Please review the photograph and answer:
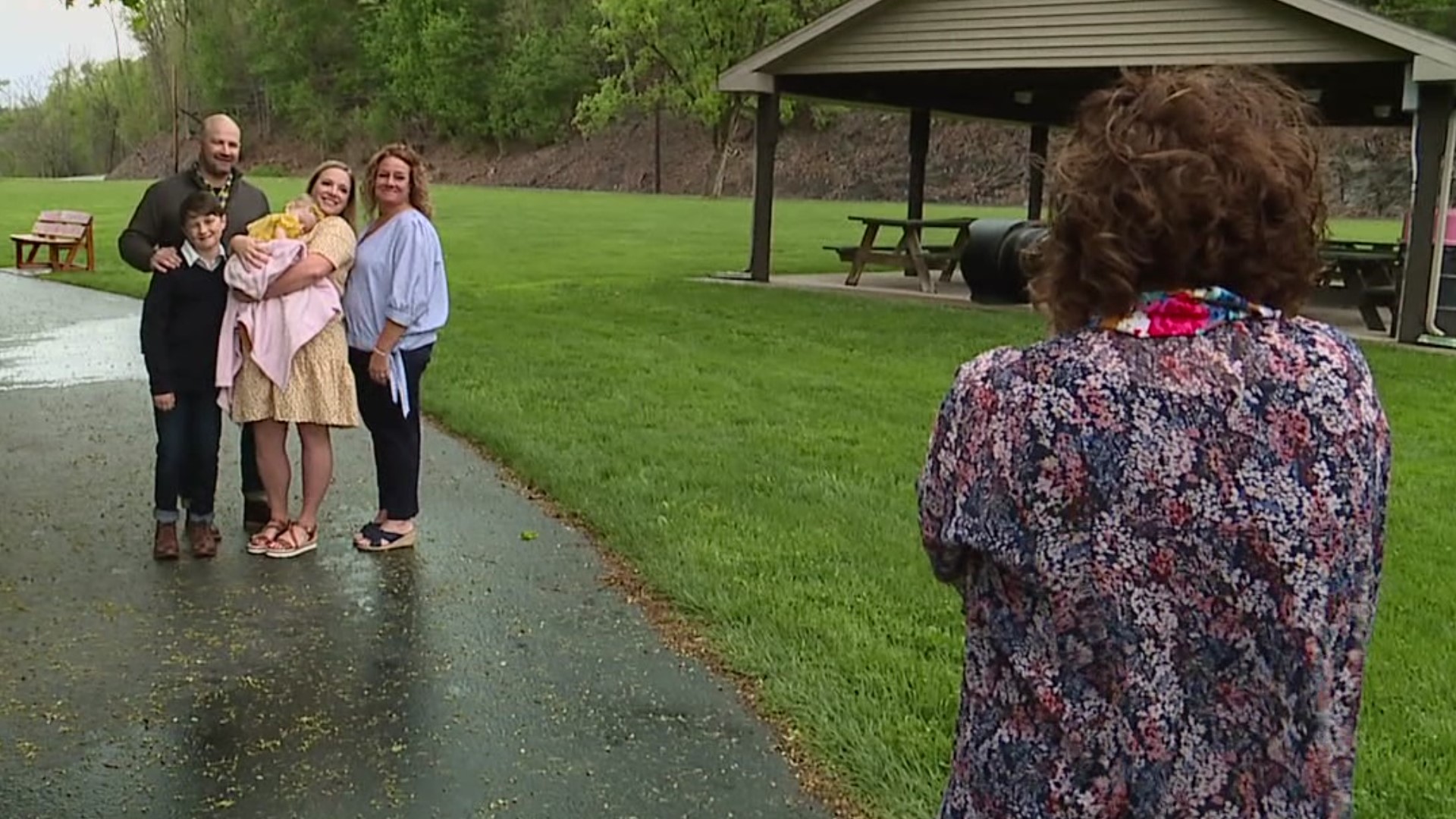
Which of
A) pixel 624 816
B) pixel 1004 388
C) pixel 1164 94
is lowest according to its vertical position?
pixel 624 816

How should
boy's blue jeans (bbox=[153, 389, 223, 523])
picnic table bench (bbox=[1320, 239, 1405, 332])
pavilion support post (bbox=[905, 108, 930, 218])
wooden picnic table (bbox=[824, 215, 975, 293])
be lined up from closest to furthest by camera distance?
boy's blue jeans (bbox=[153, 389, 223, 523]) < picnic table bench (bbox=[1320, 239, 1405, 332]) < wooden picnic table (bbox=[824, 215, 975, 293]) < pavilion support post (bbox=[905, 108, 930, 218])

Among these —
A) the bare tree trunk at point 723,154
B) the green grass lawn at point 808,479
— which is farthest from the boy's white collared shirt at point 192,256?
the bare tree trunk at point 723,154

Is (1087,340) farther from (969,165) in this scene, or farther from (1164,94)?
(969,165)

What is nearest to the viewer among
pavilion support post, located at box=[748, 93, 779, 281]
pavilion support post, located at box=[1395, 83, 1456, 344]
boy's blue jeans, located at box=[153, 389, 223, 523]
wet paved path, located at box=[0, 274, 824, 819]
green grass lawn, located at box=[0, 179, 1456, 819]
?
wet paved path, located at box=[0, 274, 824, 819]

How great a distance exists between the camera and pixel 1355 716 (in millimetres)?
1677

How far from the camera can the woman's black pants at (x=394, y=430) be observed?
5.12 meters

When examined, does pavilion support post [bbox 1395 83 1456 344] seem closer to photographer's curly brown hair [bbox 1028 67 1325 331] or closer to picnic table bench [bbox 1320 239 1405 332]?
picnic table bench [bbox 1320 239 1405 332]

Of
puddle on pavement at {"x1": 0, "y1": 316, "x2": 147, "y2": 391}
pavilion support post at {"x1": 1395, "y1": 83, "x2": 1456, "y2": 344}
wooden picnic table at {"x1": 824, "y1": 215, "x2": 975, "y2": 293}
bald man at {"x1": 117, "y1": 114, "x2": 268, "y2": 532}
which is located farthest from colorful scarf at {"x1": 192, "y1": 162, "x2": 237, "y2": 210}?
wooden picnic table at {"x1": 824, "y1": 215, "x2": 975, "y2": 293}

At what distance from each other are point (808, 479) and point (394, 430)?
200cm

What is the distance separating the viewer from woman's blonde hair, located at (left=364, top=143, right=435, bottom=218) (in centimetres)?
492

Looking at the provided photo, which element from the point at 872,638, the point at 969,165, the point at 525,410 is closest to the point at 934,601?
the point at 872,638

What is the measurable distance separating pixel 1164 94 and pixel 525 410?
654cm

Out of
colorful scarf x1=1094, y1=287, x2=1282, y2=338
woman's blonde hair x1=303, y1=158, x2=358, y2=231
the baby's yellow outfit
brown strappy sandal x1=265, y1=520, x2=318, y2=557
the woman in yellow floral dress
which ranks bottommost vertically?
brown strappy sandal x1=265, y1=520, x2=318, y2=557

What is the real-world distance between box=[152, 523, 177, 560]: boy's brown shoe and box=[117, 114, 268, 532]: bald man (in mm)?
941
